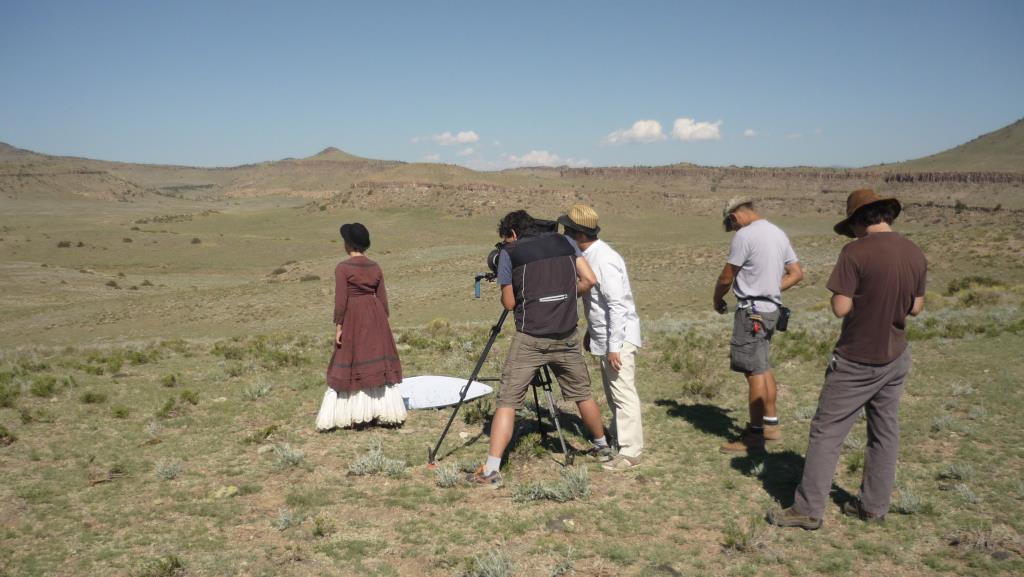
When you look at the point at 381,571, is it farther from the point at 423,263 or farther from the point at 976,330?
the point at 423,263

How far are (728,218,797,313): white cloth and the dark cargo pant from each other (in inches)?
49.6

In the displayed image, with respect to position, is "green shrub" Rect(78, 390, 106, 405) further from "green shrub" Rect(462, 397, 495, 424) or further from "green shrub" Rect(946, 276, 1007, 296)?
"green shrub" Rect(946, 276, 1007, 296)

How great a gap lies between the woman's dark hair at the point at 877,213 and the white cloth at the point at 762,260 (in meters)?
1.24

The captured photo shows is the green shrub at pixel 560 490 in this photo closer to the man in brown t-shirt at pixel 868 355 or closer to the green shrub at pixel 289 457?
the man in brown t-shirt at pixel 868 355

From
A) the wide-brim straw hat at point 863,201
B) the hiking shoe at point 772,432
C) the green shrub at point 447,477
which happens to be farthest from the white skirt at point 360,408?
the wide-brim straw hat at point 863,201

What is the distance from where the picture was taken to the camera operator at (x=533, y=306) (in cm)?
514

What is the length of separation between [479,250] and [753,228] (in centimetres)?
3645

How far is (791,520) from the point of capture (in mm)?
4465

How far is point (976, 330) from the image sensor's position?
1070 cm

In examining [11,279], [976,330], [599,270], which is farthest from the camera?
[11,279]

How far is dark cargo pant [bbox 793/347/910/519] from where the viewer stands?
4.32 meters

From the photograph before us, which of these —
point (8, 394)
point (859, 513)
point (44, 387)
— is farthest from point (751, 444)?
point (8, 394)

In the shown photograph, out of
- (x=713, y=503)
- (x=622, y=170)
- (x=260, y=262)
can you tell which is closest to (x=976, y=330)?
(x=713, y=503)

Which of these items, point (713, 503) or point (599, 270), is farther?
point (599, 270)
